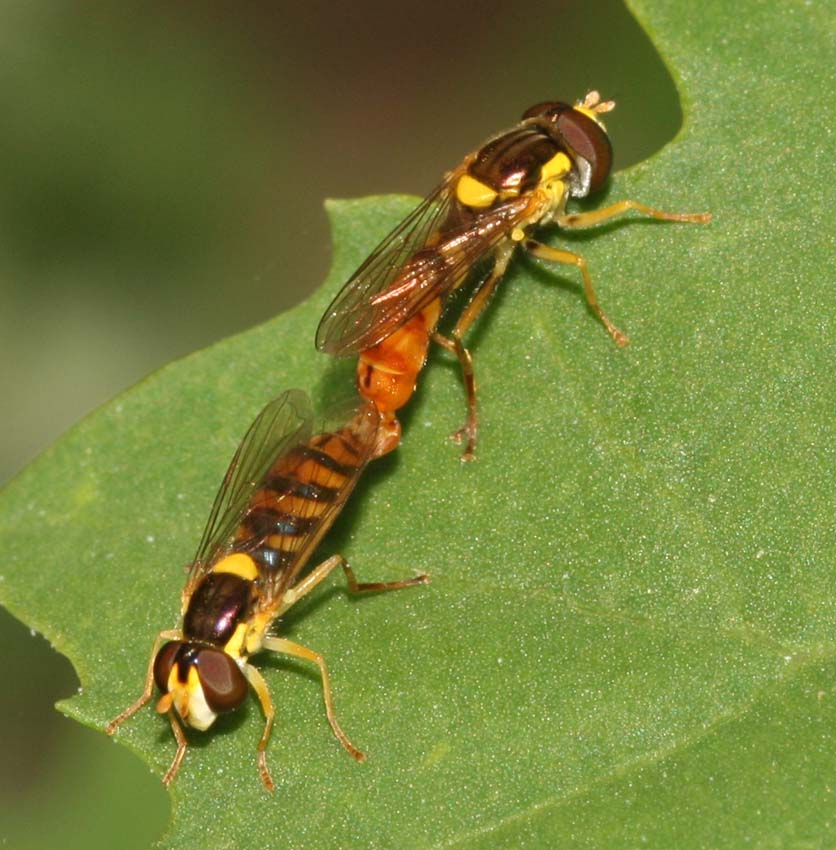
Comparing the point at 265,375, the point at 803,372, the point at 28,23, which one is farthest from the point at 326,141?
the point at 803,372

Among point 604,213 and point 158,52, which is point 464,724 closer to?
point 604,213

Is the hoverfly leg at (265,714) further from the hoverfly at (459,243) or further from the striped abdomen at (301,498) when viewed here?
the hoverfly at (459,243)

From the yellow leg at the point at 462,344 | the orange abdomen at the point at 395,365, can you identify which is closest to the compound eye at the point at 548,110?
the yellow leg at the point at 462,344

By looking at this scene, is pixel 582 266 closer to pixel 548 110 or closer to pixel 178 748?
pixel 548 110

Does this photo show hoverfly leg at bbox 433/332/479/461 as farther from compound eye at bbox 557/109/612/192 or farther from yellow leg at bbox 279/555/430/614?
compound eye at bbox 557/109/612/192

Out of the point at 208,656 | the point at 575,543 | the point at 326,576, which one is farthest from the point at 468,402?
the point at 208,656

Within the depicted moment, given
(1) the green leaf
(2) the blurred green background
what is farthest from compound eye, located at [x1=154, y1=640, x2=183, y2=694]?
(2) the blurred green background
